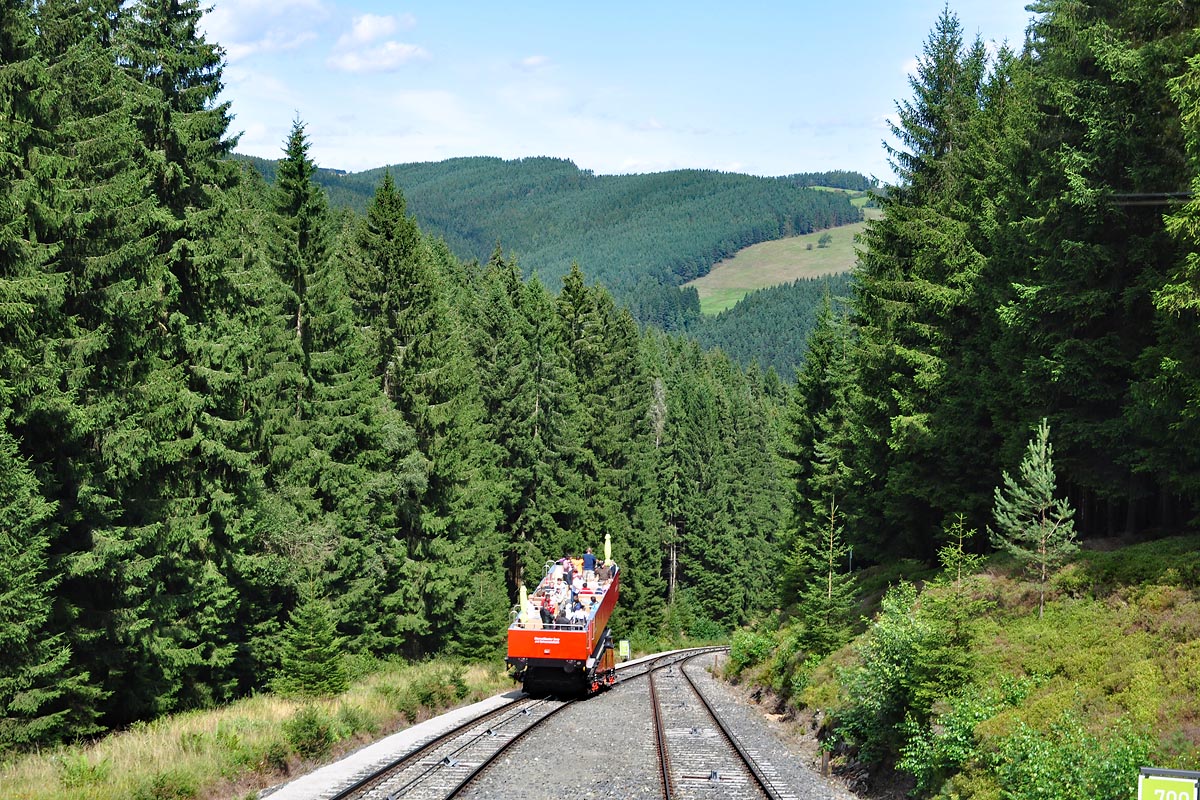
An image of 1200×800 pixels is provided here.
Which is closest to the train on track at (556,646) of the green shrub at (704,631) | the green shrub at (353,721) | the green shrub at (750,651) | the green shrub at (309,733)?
the green shrub at (353,721)

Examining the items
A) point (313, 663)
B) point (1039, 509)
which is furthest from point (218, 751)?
point (1039, 509)

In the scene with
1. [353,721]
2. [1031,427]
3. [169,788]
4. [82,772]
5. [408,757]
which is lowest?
[353,721]

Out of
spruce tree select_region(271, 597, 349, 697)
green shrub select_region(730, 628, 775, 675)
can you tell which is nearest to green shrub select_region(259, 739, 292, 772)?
spruce tree select_region(271, 597, 349, 697)

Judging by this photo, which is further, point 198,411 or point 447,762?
point 198,411

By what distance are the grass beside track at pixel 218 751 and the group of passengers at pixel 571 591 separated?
4.61m

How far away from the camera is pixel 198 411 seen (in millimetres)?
22016

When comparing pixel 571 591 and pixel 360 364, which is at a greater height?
pixel 360 364

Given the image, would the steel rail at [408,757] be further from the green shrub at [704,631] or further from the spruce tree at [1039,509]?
the green shrub at [704,631]

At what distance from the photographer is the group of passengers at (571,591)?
85.8 ft

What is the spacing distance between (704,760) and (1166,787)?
1077cm

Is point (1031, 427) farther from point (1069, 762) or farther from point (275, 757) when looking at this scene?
point (275, 757)

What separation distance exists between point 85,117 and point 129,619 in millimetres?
10386

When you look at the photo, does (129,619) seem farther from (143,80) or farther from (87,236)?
(143,80)

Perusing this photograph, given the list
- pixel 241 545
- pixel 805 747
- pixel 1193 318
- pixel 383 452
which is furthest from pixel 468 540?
pixel 1193 318
